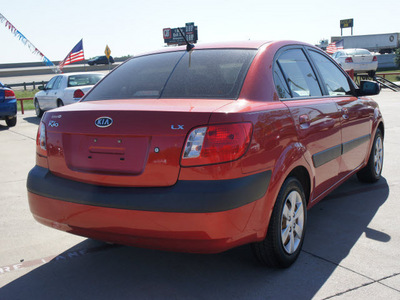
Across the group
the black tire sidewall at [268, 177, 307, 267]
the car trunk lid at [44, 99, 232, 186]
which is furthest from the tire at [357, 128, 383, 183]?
the car trunk lid at [44, 99, 232, 186]

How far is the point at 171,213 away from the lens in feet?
8.77

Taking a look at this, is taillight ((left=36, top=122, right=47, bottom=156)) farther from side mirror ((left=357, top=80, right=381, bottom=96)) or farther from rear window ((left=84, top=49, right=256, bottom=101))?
side mirror ((left=357, top=80, right=381, bottom=96))

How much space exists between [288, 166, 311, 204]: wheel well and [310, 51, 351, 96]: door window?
1.09 meters

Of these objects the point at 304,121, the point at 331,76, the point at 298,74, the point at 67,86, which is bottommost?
the point at 67,86

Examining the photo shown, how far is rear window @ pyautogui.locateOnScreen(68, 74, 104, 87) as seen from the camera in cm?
1388

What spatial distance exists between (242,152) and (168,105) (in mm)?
594

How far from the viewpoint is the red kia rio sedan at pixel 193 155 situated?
2.71 m

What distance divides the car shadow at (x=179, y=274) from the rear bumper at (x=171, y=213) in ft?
1.26

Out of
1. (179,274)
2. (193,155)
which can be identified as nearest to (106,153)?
(193,155)

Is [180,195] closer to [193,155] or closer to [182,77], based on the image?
[193,155]

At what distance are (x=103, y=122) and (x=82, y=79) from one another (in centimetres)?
1165

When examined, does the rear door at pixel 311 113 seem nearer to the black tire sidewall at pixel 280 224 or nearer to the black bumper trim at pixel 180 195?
the black tire sidewall at pixel 280 224

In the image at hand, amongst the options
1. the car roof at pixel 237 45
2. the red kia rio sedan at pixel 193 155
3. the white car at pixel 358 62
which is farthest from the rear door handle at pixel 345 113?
the white car at pixel 358 62

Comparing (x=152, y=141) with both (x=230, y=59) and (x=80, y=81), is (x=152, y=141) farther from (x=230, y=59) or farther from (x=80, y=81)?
(x=80, y=81)
